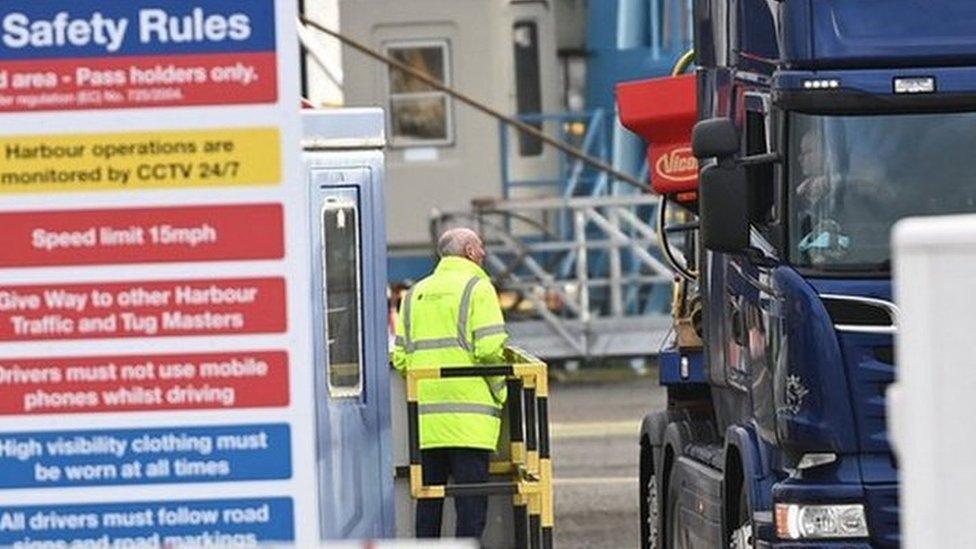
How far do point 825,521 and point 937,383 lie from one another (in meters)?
4.03

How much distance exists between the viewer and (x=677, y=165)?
12.5 m

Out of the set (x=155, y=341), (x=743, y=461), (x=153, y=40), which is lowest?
(x=743, y=461)

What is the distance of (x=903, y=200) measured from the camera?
384 inches

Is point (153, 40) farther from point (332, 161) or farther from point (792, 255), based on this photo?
point (332, 161)

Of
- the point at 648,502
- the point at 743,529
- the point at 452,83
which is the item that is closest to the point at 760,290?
the point at 743,529

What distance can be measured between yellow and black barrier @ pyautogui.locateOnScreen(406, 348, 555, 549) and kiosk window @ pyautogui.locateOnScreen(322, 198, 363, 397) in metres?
0.54

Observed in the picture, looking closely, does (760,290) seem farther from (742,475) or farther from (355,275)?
(355,275)

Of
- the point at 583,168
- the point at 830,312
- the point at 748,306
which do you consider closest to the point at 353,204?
the point at 748,306

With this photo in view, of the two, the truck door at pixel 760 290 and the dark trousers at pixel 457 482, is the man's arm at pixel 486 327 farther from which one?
the truck door at pixel 760 290

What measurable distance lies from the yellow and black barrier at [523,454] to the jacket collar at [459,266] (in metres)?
0.59

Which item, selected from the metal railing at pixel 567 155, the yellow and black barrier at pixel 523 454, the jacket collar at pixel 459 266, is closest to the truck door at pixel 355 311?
the yellow and black barrier at pixel 523 454

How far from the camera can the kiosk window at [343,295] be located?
1152 cm

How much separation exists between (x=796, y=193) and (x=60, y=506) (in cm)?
429

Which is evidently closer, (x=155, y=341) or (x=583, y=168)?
(x=155, y=341)
